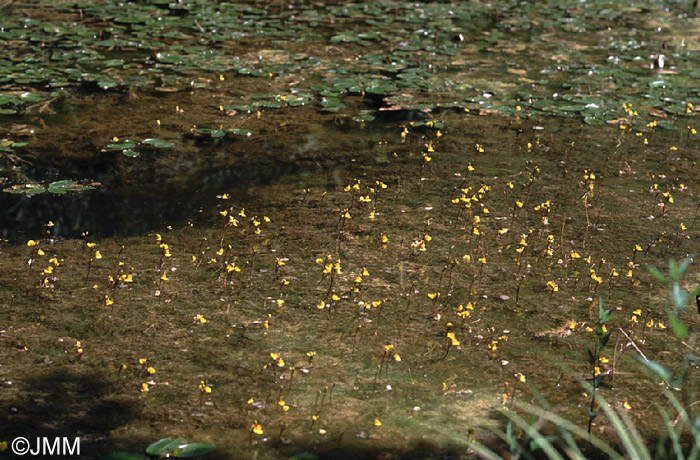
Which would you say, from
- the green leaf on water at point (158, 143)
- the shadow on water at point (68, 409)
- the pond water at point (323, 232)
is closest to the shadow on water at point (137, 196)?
the pond water at point (323, 232)

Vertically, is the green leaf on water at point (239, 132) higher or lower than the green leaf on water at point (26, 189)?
higher

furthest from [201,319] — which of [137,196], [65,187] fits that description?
[65,187]

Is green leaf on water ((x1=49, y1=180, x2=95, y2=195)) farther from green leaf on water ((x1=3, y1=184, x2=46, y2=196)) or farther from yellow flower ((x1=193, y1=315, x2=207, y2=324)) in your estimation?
yellow flower ((x1=193, y1=315, x2=207, y2=324))

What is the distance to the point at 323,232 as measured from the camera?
12.7ft

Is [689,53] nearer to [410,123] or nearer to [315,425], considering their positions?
[410,123]

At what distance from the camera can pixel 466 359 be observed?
9.73ft

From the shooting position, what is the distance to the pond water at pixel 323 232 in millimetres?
2670

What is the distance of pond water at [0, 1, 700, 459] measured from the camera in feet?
8.76

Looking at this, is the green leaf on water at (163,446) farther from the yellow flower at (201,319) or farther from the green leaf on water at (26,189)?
the green leaf on water at (26,189)

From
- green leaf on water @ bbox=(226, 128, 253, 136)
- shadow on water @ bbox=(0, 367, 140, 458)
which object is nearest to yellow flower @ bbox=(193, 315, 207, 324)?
shadow on water @ bbox=(0, 367, 140, 458)

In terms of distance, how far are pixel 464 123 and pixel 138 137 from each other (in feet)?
7.69

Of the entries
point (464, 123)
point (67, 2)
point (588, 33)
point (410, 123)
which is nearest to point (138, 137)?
point (410, 123)

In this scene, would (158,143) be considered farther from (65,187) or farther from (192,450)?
(192,450)

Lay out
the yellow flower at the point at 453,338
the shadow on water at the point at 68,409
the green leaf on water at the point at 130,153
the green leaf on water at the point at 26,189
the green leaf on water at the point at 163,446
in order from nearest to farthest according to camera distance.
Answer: the green leaf on water at the point at 163,446, the shadow on water at the point at 68,409, the yellow flower at the point at 453,338, the green leaf on water at the point at 26,189, the green leaf on water at the point at 130,153
